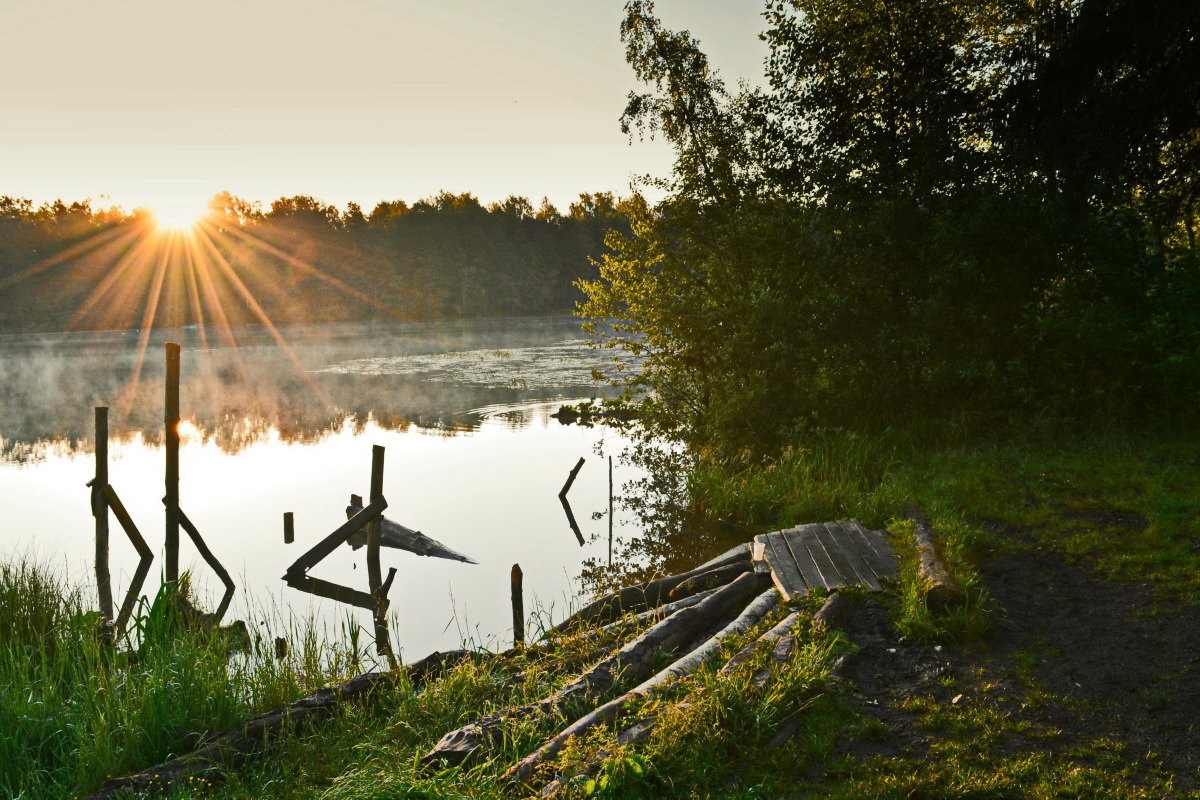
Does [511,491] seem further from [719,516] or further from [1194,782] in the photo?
[1194,782]

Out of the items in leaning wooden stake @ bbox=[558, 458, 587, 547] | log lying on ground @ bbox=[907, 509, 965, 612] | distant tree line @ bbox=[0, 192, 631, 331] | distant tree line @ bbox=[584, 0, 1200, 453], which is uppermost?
distant tree line @ bbox=[0, 192, 631, 331]

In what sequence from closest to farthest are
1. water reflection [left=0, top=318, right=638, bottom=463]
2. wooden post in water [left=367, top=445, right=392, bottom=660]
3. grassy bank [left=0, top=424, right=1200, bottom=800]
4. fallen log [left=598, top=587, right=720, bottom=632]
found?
grassy bank [left=0, top=424, right=1200, bottom=800], fallen log [left=598, top=587, right=720, bottom=632], wooden post in water [left=367, top=445, right=392, bottom=660], water reflection [left=0, top=318, right=638, bottom=463]

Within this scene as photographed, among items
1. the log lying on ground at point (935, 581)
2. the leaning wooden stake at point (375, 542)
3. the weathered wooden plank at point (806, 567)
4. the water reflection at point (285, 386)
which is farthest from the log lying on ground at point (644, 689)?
the water reflection at point (285, 386)

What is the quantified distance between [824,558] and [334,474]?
47.6 feet

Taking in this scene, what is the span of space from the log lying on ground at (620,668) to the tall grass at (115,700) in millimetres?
2247

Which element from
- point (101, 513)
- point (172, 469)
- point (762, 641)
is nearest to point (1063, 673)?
point (762, 641)

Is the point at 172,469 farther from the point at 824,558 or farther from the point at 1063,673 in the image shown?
the point at 1063,673

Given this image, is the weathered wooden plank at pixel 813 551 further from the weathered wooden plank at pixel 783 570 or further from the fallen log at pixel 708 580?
the fallen log at pixel 708 580

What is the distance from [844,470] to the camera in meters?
12.3

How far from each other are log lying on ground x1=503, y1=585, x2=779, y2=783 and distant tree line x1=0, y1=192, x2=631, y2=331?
278 feet

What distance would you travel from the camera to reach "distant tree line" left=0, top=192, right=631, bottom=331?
3191 inches

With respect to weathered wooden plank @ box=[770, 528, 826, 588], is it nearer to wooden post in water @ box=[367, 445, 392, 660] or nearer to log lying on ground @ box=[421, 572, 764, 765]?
log lying on ground @ box=[421, 572, 764, 765]

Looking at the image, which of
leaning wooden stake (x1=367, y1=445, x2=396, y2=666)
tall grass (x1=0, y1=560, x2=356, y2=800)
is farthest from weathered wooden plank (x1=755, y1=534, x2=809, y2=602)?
leaning wooden stake (x1=367, y1=445, x2=396, y2=666)

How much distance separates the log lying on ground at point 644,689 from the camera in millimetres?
4957
